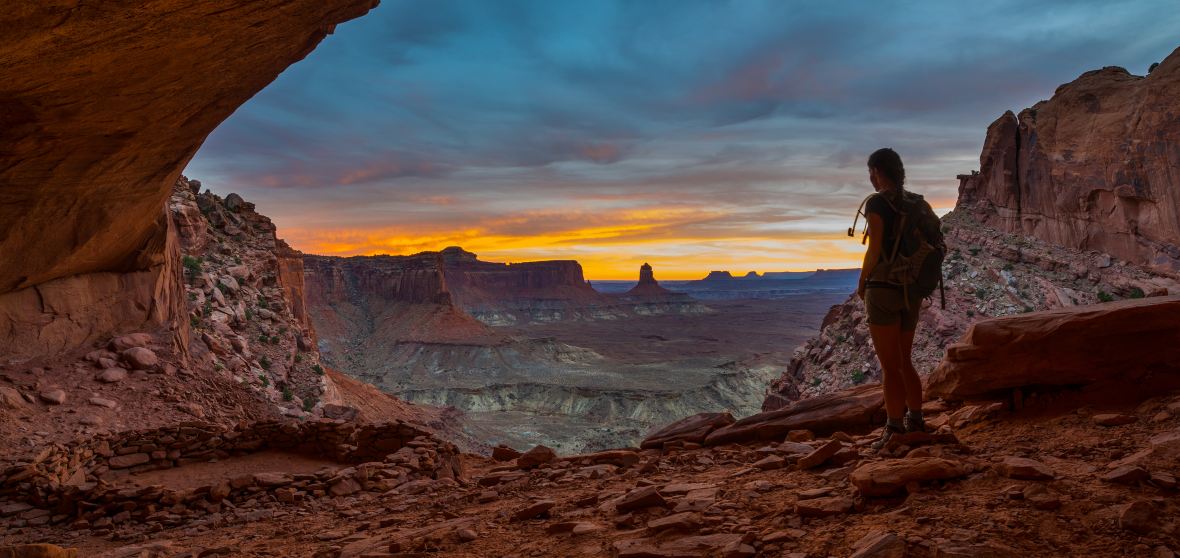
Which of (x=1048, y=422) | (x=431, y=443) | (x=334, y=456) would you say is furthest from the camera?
(x=334, y=456)

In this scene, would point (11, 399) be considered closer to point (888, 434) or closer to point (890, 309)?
point (888, 434)

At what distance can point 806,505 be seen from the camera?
368 cm

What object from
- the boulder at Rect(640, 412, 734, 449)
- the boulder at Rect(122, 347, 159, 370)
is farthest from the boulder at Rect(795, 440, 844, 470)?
the boulder at Rect(122, 347, 159, 370)

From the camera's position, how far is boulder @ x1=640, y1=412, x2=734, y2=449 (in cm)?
754

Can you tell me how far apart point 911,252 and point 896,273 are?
22 centimetres

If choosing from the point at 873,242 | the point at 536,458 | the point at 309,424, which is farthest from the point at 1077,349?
the point at 309,424

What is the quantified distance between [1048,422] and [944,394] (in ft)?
4.28

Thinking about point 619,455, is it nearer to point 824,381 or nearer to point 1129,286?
point 824,381

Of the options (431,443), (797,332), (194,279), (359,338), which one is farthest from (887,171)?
(797,332)

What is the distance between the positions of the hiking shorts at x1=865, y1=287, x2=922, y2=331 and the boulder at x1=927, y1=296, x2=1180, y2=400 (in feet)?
4.15

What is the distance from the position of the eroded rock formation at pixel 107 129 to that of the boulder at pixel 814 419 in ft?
22.6

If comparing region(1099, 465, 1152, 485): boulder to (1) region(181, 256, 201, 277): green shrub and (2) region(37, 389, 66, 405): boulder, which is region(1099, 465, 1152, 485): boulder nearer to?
(2) region(37, 389, 66, 405): boulder

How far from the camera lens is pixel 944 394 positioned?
243 inches

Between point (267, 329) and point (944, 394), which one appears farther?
point (267, 329)
